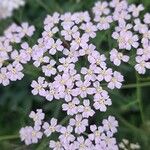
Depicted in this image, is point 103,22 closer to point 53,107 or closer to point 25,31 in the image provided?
point 25,31

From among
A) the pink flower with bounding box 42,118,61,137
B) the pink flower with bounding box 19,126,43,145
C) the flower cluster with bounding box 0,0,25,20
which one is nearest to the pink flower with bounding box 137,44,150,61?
the pink flower with bounding box 42,118,61,137

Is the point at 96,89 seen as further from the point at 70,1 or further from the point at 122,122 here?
the point at 70,1

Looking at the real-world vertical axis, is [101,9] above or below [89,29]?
above

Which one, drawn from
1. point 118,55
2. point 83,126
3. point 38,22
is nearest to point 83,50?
point 118,55

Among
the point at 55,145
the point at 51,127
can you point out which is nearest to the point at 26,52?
the point at 51,127

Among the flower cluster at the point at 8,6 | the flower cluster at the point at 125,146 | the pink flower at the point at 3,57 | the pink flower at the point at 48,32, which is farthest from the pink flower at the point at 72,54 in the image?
the flower cluster at the point at 8,6
